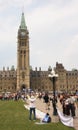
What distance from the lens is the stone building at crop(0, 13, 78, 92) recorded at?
167m

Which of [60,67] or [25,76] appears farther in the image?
[60,67]

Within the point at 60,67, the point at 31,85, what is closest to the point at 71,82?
the point at 60,67

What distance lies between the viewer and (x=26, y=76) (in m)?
168

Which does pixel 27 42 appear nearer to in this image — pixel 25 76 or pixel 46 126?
pixel 25 76

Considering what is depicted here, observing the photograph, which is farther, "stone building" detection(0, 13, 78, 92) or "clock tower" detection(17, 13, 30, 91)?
"stone building" detection(0, 13, 78, 92)

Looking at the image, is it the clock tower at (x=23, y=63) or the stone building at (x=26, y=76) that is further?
the stone building at (x=26, y=76)

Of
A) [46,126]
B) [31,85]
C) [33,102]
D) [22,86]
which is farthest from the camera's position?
[31,85]

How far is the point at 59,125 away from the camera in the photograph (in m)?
21.9

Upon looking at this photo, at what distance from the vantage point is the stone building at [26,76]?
549ft

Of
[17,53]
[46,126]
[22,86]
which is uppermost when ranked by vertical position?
[17,53]

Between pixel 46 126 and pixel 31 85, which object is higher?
pixel 31 85

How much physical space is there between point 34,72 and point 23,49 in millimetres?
22430

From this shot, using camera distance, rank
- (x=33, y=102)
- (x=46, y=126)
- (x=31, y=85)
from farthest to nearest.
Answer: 1. (x=31, y=85)
2. (x=33, y=102)
3. (x=46, y=126)

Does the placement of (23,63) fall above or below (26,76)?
above
